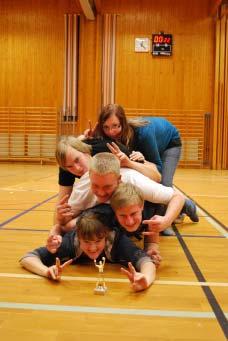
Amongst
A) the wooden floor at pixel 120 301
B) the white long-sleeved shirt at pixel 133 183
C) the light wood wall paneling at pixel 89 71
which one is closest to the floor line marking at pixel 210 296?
the wooden floor at pixel 120 301

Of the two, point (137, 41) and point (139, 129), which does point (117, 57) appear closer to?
point (137, 41)

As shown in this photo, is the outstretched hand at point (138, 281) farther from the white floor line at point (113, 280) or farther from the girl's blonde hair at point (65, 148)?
the girl's blonde hair at point (65, 148)

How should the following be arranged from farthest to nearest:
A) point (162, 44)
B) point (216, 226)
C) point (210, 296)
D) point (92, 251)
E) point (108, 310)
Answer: point (162, 44), point (216, 226), point (92, 251), point (210, 296), point (108, 310)

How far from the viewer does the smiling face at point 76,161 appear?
7.07 ft

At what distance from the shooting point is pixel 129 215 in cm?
187

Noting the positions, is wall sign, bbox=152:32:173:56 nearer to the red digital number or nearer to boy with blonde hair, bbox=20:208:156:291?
the red digital number

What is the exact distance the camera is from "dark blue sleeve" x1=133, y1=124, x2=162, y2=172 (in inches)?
110

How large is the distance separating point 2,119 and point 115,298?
34.2ft

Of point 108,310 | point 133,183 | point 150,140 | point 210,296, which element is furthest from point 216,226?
point 108,310

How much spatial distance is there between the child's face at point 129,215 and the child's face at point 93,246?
124mm

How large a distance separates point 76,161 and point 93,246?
0.49 meters

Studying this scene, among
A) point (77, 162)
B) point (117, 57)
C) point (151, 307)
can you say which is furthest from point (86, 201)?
point (117, 57)

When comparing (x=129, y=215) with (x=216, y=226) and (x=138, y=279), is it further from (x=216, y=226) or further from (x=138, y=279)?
(x=216, y=226)

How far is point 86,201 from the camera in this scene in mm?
2305
